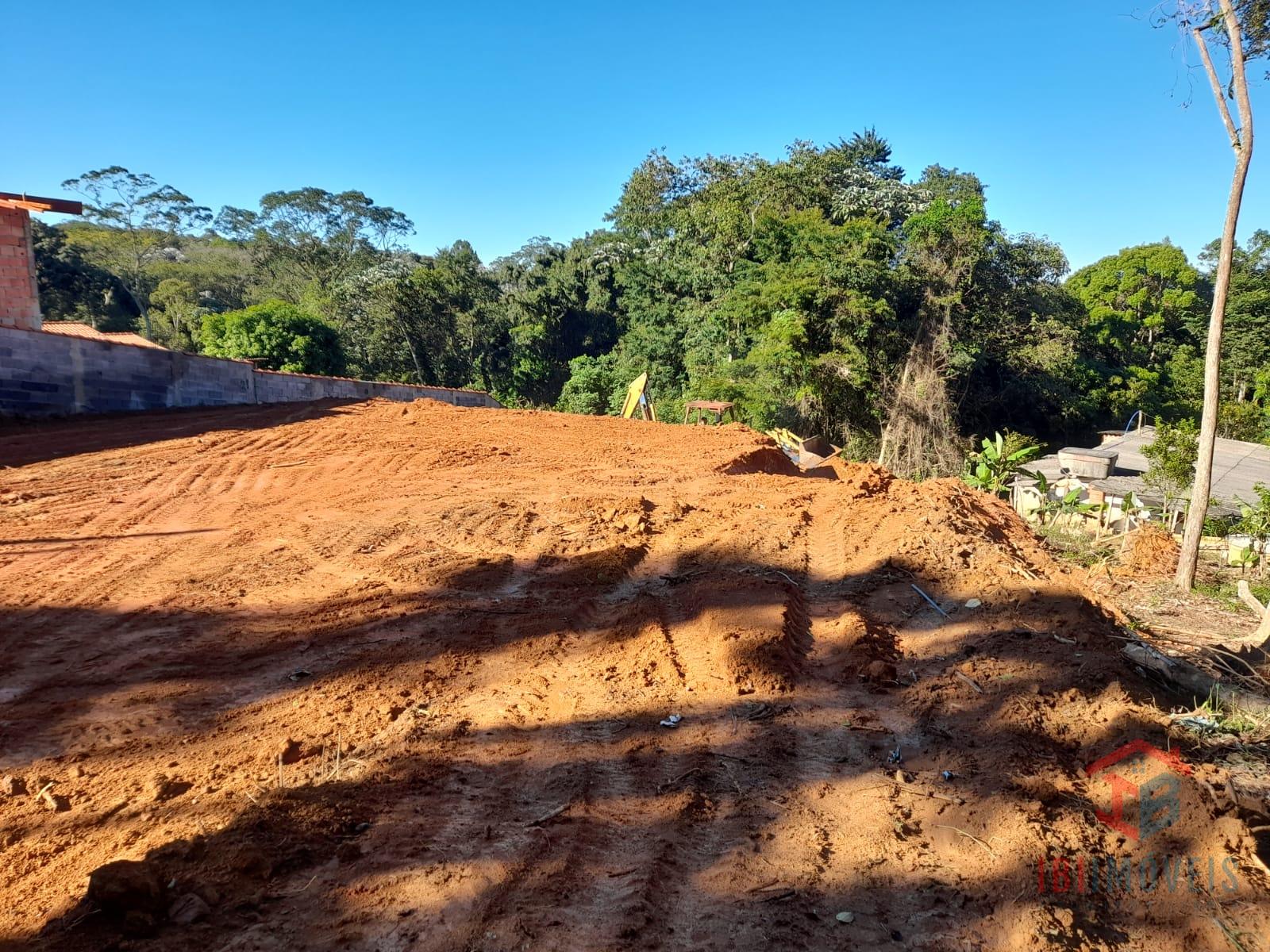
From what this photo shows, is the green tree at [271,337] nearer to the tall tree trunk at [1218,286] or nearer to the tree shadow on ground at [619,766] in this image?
the tree shadow on ground at [619,766]

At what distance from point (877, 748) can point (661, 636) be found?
5.06ft

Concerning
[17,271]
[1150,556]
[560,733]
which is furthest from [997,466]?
[17,271]

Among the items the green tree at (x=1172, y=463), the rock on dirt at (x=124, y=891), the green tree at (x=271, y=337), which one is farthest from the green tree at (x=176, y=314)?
the green tree at (x=1172, y=463)

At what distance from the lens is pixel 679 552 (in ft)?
20.6

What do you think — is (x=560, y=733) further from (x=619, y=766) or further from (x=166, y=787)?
(x=166, y=787)

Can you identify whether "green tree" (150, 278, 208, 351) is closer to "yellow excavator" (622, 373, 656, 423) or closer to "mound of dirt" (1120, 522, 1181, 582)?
"yellow excavator" (622, 373, 656, 423)

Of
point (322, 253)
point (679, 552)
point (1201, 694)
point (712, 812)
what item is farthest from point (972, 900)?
point (322, 253)

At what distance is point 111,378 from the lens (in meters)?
11.8

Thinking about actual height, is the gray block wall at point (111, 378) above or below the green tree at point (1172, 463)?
above

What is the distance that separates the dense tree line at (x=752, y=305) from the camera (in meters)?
20.5

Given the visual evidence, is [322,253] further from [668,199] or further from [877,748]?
[877,748]

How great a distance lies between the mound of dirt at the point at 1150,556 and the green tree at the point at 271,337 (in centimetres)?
2184

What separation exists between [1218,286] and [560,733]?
986 cm

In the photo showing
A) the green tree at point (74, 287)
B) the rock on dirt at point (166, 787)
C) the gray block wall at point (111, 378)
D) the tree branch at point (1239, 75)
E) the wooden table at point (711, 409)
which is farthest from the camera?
the green tree at point (74, 287)
